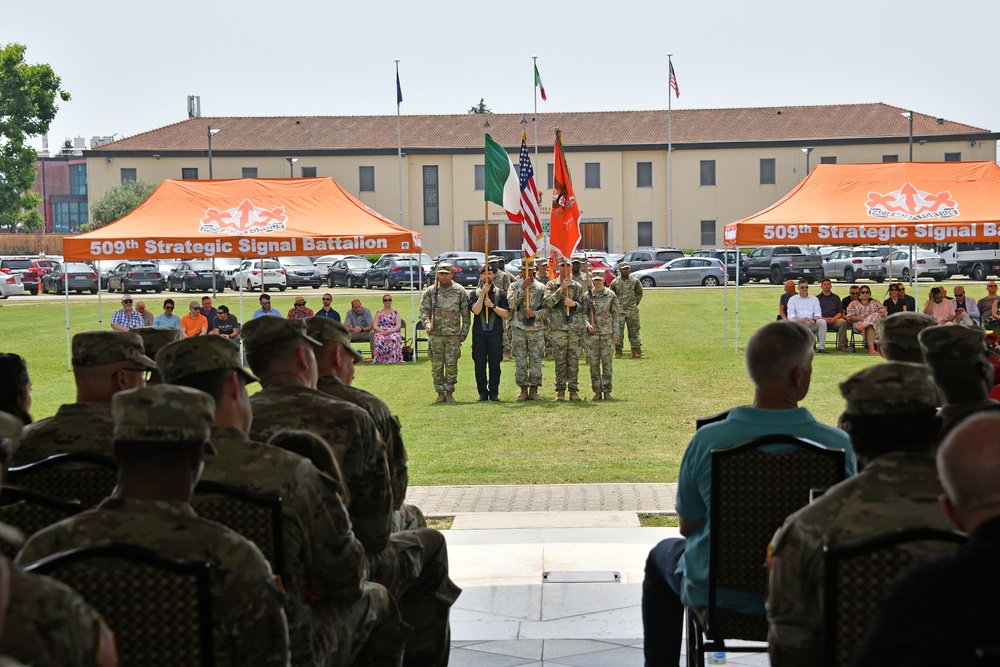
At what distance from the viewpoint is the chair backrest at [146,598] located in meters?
2.76

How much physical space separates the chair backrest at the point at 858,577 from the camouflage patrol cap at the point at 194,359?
2028mm

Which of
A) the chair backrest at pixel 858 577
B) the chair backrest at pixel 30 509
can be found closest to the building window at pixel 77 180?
the chair backrest at pixel 30 509

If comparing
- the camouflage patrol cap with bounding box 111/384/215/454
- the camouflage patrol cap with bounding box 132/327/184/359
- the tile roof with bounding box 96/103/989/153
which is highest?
the tile roof with bounding box 96/103/989/153

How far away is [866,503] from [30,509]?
246 cm

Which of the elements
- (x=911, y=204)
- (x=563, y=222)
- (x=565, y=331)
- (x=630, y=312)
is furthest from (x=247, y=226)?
(x=911, y=204)

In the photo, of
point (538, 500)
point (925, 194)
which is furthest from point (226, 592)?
point (925, 194)

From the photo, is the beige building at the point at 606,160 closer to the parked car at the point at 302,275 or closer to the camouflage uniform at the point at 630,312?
the parked car at the point at 302,275

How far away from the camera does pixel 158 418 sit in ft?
9.51

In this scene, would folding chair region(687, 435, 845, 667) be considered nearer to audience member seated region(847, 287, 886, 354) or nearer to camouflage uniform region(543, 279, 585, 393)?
camouflage uniform region(543, 279, 585, 393)

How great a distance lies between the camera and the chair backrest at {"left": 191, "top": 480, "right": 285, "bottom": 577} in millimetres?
3465

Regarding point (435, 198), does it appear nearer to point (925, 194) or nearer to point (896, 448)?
point (925, 194)

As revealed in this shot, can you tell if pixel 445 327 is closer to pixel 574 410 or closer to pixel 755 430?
pixel 574 410

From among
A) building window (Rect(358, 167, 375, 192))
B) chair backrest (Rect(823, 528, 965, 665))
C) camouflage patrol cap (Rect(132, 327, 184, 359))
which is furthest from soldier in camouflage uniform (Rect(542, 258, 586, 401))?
building window (Rect(358, 167, 375, 192))

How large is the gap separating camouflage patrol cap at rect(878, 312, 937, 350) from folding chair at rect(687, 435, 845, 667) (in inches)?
74.7
